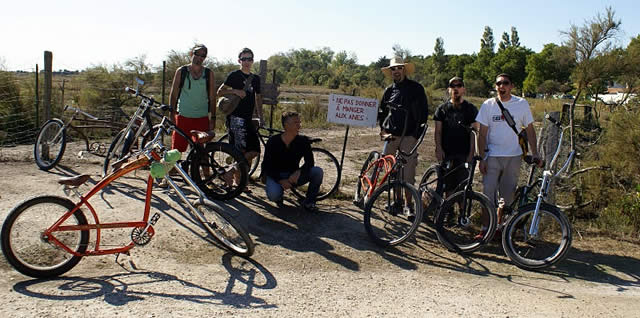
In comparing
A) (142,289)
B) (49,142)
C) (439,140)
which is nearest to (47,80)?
(49,142)

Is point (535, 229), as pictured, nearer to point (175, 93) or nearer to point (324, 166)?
point (324, 166)

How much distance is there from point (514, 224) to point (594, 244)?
5.31 ft

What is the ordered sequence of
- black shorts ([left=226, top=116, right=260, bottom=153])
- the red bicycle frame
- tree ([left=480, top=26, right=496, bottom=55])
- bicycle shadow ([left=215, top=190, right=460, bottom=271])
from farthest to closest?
tree ([left=480, top=26, right=496, bottom=55]), black shorts ([left=226, top=116, right=260, bottom=153]), bicycle shadow ([left=215, top=190, right=460, bottom=271]), the red bicycle frame

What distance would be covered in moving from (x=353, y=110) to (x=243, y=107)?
4.84 ft

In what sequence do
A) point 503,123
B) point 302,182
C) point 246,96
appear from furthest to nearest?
point 246,96 → point 302,182 → point 503,123

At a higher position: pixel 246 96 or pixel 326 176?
pixel 246 96

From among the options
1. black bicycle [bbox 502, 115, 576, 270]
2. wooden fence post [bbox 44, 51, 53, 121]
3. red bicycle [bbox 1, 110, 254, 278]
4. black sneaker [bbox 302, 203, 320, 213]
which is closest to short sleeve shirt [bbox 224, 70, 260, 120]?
black sneaker [bbox 302, 203, 320, 213]

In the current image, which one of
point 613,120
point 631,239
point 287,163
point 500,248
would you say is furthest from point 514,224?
point 613,120

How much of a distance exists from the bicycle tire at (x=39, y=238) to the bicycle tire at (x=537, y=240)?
4.03m

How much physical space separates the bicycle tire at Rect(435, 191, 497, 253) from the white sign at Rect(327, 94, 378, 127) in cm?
174

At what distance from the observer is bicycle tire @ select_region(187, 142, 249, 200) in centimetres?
623

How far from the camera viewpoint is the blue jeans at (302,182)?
630 centimetres

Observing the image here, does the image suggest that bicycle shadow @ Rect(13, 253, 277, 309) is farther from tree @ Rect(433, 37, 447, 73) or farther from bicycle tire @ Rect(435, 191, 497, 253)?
tree @ Rect(433, 37, 447, 73)

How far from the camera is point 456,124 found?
596cm
